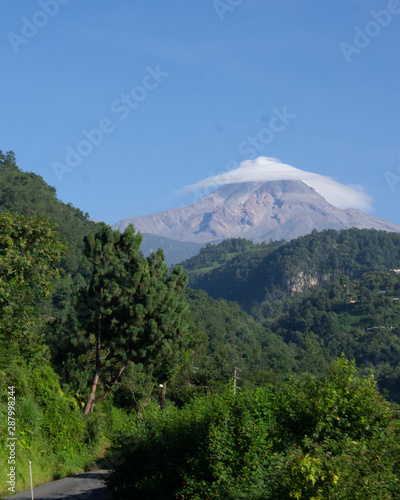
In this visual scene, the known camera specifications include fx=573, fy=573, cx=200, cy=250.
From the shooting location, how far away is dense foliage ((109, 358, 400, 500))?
8.10 meters

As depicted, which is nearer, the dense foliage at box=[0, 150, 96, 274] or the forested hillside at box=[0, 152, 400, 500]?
the forested hillside at box=[0, 152, 400, 500]

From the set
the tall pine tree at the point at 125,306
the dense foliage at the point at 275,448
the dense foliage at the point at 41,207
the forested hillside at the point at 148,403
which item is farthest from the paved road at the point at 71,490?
the dense foliage at the point at 41,207

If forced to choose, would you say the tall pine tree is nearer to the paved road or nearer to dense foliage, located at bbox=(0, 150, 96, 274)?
the paved road

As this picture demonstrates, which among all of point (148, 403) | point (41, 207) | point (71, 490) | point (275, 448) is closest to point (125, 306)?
point (148, 403)

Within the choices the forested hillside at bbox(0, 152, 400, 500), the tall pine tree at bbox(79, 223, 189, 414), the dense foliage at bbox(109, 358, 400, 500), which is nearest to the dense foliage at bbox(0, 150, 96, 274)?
the forested hillside at bbox(0, 152, 400, 500)

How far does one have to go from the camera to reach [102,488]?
1453cm

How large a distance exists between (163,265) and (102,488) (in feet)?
36.8

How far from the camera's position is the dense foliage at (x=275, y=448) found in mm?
8102

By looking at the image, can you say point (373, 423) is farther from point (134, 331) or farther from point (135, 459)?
point (134, 331)

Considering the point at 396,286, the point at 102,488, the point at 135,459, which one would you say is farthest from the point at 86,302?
the point at 396,286

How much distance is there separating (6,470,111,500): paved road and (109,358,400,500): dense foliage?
168cm

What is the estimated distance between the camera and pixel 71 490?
14148 mm

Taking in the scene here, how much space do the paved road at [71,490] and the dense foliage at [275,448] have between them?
1.68 meters

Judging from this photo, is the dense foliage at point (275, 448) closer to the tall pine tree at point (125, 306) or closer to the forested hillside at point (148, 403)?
the forested hillside at point (148, 403)
